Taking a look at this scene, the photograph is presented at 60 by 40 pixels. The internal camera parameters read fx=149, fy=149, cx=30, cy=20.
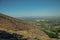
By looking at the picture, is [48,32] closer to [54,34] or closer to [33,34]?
[54,34]

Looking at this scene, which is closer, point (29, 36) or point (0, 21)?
point (29, 36)

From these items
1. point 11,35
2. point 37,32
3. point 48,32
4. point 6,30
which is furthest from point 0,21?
point 48,32

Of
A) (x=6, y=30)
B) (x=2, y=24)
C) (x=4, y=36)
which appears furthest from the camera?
(x=2, y=24)

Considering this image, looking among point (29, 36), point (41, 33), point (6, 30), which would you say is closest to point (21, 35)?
point (29, 36)

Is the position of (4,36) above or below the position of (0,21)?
below

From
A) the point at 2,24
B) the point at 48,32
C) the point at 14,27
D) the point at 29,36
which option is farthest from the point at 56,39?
the point at 2,24

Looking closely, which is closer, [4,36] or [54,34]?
[4,36]

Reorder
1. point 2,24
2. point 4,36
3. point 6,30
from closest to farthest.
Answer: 1. point 4,36
2. point 6,30
3. point 2,24

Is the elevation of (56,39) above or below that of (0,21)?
below

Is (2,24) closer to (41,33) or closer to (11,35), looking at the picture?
(11,35)
